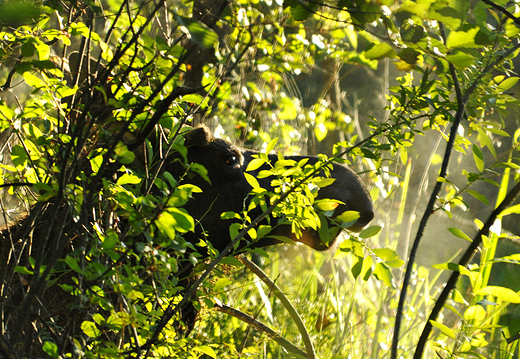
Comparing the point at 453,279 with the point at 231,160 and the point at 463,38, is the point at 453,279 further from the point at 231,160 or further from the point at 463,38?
the point at 231,160

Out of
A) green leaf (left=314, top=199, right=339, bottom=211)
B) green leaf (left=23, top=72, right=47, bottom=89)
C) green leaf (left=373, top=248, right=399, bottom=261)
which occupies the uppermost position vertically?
green leaf (left=23, top=72, right=47, bottom=89)

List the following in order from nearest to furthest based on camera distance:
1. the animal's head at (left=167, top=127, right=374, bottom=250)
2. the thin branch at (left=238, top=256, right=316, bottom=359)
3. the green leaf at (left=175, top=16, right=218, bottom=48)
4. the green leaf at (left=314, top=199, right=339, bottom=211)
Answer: the green leaf at (left=175, top=16, right=218, bottom=48)
the green leaf at (left=314, top=199, right=339, bottom=211)
the thin branch at (left=238, top=256, right=316, bottom=359)
the animal's head at (left=167, top=127, right=374, bottom=250)

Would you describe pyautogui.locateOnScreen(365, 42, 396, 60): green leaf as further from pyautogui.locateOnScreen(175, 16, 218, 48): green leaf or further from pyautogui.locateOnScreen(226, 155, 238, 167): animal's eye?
pyautogui.locateOnScreen(226, 155, 238, 167): animal's eye

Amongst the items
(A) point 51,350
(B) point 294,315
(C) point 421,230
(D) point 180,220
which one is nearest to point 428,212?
(C) point 421,230

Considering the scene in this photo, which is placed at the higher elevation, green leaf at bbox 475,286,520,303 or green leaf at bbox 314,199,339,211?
green leaf at bbox 314,199,339,211

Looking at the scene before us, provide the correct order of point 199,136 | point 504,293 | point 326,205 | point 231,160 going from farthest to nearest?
1. point 231,160
2. point 199,136
3. point 326,205
4. point 504,293

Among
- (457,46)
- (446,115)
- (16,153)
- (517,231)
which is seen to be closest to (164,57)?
(16,153)

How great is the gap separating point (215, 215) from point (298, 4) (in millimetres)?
996

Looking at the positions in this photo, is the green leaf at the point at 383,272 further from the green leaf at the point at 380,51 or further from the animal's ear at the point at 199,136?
the animal's ear at the point at 199,136

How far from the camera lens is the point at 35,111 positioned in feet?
2.50

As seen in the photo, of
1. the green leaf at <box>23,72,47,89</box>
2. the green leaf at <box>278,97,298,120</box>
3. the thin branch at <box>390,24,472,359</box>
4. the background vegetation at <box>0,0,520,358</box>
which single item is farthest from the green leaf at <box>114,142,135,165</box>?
the green leaf at <box>278,97,298,120</box>

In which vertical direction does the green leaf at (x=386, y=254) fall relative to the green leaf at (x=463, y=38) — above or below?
below

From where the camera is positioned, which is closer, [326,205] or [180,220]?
[180,220]

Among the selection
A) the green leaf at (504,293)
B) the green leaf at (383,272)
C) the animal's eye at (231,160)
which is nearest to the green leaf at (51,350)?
the green leaf at (383,272)
